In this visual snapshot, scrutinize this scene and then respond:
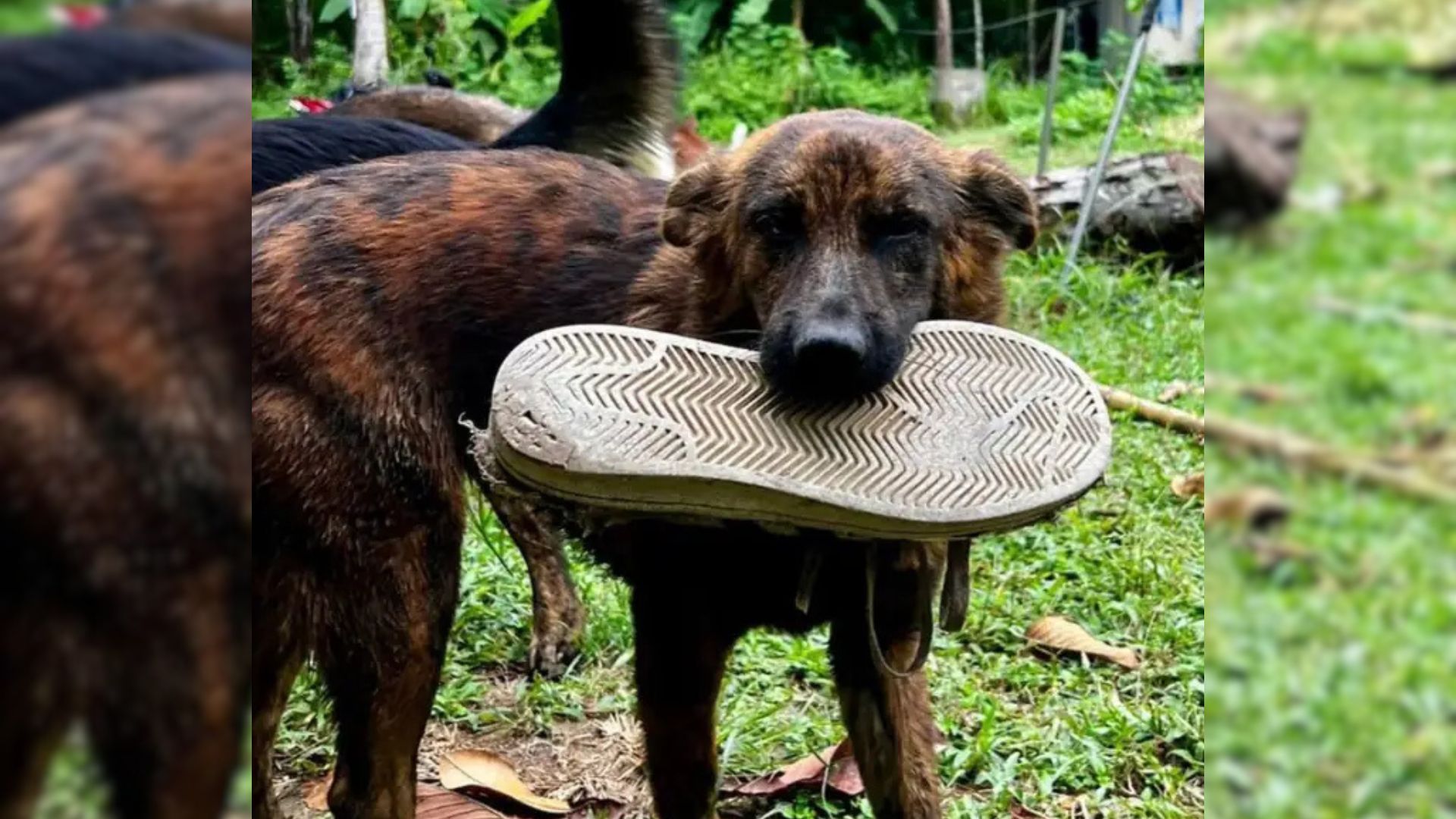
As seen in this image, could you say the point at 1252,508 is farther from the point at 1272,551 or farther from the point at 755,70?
the point at 755,70

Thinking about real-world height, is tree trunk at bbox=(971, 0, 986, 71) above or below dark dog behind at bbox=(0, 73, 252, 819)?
below

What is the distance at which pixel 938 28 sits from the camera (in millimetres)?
5301

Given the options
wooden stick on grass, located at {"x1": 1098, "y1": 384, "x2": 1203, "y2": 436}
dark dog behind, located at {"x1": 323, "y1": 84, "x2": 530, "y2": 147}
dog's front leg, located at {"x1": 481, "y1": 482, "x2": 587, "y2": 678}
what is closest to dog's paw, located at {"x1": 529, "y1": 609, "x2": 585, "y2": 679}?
dog's front leg, located at {"x1": 481, "y1": 482, "x2": 587, "y2": 678}

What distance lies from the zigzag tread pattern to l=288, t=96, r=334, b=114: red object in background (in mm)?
553

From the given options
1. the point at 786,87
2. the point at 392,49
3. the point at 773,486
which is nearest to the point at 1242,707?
the point at 773,486

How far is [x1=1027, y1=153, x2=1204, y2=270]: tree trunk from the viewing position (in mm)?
6160

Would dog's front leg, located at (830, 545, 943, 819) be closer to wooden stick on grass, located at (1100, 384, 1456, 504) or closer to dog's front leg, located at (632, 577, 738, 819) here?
dog's front leg, located at (632, 577, 738, 819)

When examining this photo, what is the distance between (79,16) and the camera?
791 mm

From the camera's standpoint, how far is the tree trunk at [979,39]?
18.5 feet

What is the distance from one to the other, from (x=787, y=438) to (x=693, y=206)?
0.74 meters

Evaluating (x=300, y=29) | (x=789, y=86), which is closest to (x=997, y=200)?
(x=300, y=29)

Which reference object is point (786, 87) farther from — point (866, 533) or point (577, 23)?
point (866, 533)

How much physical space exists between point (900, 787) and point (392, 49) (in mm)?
1714

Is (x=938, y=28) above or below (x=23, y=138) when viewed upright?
below
